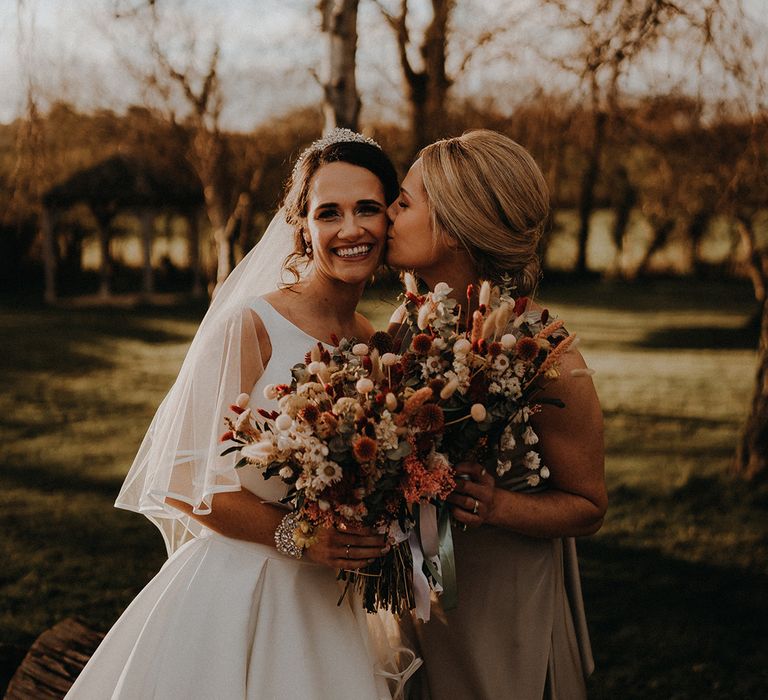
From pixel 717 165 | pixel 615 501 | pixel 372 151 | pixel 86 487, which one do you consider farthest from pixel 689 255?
pixel 372 151

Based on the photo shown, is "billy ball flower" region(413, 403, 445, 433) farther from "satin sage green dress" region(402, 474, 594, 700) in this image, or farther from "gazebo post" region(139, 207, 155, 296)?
"gazebo post" region(139, 207, 155, 296)

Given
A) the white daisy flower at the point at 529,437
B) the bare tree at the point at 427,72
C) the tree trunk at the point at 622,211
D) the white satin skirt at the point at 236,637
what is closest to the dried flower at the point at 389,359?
the white daisy flower at the point at 529,437

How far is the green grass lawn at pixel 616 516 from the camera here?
4941 mm

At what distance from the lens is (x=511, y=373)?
2078 millimetres

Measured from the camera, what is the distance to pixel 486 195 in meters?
2.54

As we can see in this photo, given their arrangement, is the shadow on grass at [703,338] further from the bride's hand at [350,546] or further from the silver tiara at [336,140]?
the bride's hand at [350,546]

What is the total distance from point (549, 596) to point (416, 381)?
1010 mm

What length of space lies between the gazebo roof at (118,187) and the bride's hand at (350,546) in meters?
20.4

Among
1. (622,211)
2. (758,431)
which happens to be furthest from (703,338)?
(622,211)

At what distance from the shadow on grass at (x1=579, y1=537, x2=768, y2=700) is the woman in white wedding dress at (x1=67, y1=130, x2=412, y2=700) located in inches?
99.6

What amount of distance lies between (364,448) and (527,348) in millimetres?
474

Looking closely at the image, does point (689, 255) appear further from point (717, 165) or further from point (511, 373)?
point (511, 373)

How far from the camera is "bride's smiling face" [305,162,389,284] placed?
109 inches

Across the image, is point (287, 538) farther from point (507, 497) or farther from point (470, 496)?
point (507, 497)
